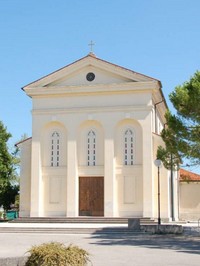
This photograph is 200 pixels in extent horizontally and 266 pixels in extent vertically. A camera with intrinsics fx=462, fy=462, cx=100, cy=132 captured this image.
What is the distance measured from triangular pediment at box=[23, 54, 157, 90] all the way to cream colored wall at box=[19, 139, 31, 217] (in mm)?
4532

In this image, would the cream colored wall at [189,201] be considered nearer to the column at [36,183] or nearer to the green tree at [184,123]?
the column at [36,183]

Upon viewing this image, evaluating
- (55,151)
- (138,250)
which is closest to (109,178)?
(55,151)

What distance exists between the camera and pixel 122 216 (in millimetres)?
31797

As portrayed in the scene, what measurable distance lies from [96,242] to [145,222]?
11.1 metres

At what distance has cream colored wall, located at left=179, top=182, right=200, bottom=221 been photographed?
3628 cm

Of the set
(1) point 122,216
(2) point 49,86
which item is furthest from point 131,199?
(2) point 49,86

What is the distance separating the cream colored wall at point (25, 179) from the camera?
33.5m

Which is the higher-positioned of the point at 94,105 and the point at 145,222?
the point at 94,105

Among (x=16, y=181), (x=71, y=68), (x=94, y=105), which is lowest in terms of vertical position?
(x=16, y=181)

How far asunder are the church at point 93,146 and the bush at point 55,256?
23.2 meters

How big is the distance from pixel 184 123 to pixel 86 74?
13.5 meters

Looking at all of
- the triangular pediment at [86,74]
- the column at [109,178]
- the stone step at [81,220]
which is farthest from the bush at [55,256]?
the triangular pediment at [86,74]

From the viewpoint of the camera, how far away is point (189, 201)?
36.7 metres

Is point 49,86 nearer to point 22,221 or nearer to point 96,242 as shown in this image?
point 22,221
